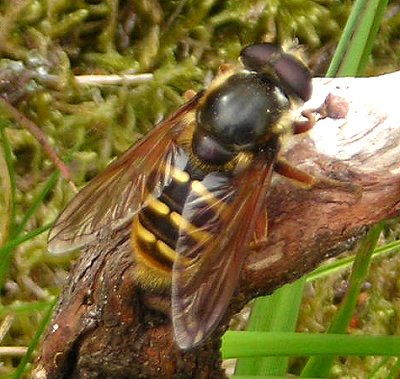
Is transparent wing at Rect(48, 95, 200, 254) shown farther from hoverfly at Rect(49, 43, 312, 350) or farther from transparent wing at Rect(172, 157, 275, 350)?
transparent wing at Rect(172, 157, 275, 350)

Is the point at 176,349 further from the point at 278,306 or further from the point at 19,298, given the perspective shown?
the point at 19,298

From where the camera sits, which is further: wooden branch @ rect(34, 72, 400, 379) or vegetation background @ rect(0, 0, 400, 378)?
vegetation background @ rect(0, 0, 400, 378)

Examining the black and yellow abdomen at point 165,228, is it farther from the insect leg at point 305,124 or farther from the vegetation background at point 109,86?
the vegetation background at point 109,86

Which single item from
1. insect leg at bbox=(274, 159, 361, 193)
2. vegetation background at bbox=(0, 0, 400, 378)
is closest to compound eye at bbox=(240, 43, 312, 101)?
insect leg at bbox=(274, 159, 361, 193)

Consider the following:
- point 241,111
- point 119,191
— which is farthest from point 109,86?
point 241,111

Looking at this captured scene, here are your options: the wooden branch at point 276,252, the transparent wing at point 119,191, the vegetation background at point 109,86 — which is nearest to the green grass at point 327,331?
the wooden branch at point 276,252

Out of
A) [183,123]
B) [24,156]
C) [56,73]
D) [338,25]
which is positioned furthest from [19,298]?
[338,25]

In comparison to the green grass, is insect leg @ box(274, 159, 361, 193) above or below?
above
